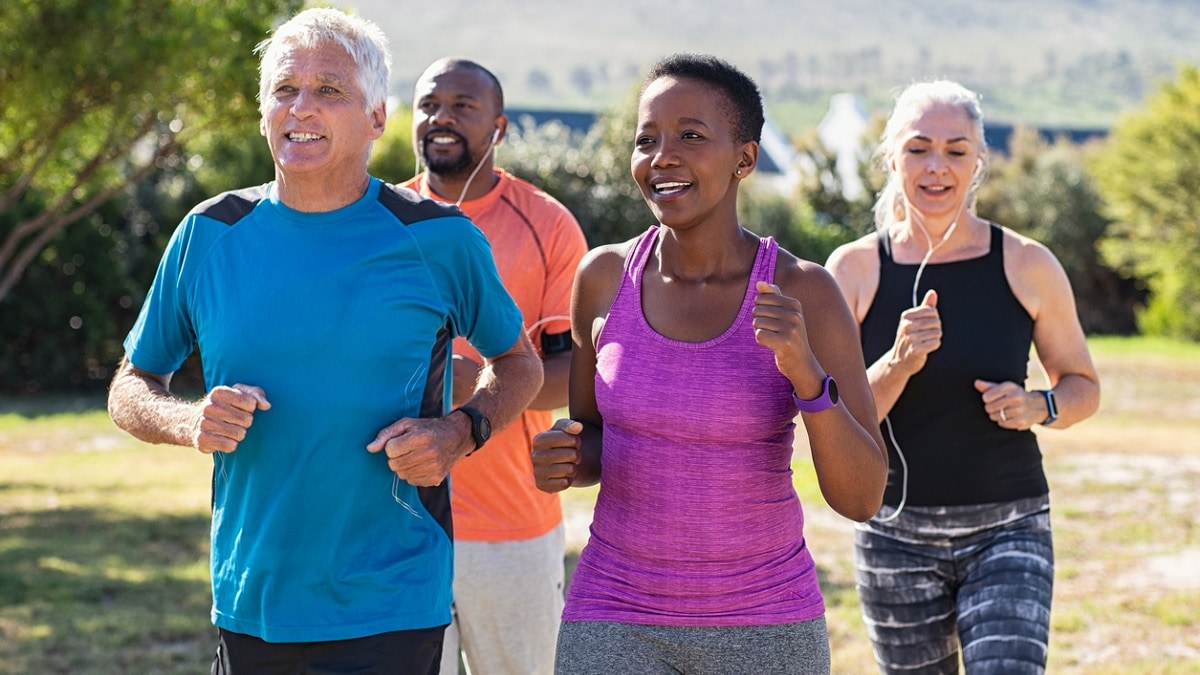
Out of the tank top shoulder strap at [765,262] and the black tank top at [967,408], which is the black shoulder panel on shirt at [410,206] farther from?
the black tank top at [967,408]

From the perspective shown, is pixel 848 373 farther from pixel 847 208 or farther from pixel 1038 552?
pixel 847 208

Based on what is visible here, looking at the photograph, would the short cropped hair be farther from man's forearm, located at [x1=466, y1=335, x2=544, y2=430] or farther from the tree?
the tree

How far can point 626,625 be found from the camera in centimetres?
312

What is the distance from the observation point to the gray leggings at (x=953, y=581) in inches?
159

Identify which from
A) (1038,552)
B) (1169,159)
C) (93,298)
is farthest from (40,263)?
(1169,159)

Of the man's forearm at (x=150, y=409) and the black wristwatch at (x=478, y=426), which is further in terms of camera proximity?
the black wristwatch at (x=478, y=426)

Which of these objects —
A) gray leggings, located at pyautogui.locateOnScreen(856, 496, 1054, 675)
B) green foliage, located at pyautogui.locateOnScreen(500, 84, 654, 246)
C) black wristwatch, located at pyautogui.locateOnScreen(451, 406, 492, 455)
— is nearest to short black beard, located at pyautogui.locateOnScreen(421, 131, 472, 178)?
black wristwatch, located at pyautogui.locateOnScreen(451, 406, 492, 455)

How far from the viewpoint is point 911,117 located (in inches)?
180

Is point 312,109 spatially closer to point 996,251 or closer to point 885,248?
point 885,248

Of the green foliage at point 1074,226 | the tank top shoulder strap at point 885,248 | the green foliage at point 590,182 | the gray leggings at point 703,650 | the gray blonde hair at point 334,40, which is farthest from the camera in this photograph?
the green foliage at point 1074,226

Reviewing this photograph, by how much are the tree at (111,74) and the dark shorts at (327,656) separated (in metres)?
8.02

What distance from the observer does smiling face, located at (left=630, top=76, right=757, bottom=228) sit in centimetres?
315

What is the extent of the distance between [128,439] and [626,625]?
15.4 m

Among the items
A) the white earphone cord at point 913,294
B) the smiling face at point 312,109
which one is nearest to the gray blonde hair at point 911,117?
the white earphone cord at point 913,294
